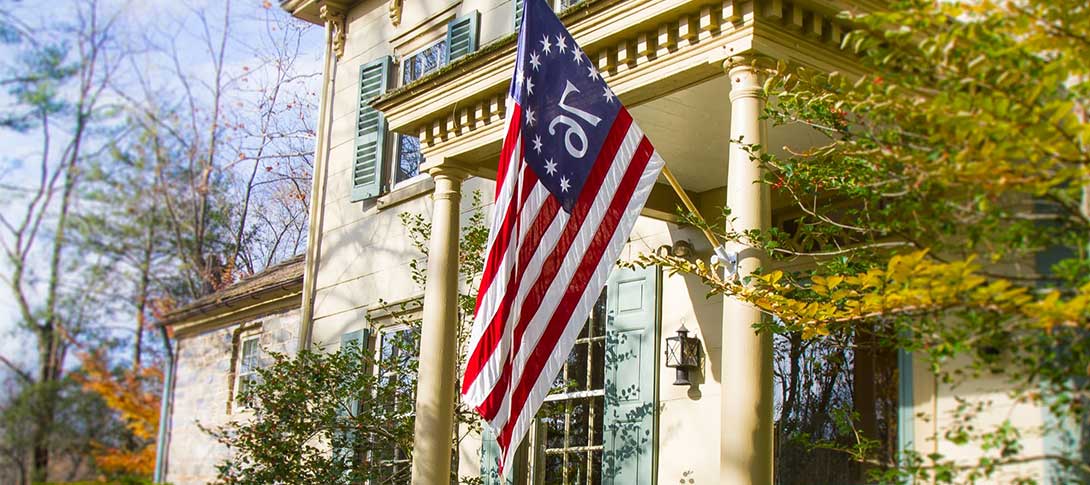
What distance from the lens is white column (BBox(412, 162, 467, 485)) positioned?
22.5ft

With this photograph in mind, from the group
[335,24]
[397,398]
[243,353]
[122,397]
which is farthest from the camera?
[243,353]

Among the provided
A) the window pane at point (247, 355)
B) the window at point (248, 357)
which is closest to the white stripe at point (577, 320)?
the window at point (248, 357)

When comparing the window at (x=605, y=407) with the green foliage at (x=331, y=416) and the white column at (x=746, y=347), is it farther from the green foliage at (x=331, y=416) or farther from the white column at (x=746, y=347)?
the white column at (x=746, y=347)

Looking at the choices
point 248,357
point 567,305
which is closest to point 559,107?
point 567,305

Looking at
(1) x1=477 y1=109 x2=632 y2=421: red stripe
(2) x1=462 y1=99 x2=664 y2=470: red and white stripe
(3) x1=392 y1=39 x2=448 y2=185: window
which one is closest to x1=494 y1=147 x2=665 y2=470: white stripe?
(2) x1=462 y1=99 x2=664 y2=470: red and white stripe

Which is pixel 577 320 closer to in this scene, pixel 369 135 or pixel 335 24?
pixel 369 135

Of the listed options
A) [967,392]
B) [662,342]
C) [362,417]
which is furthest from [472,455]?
[967,392]

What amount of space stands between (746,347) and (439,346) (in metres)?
2.54

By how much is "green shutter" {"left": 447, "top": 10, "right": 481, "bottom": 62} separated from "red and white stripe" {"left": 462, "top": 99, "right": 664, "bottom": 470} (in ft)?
14.3

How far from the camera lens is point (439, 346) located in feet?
23.0

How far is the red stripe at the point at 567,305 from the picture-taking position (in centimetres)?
529

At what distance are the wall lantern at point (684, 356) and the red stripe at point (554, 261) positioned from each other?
2065mm

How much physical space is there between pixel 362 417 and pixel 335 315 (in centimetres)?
294

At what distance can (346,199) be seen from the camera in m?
10.8
